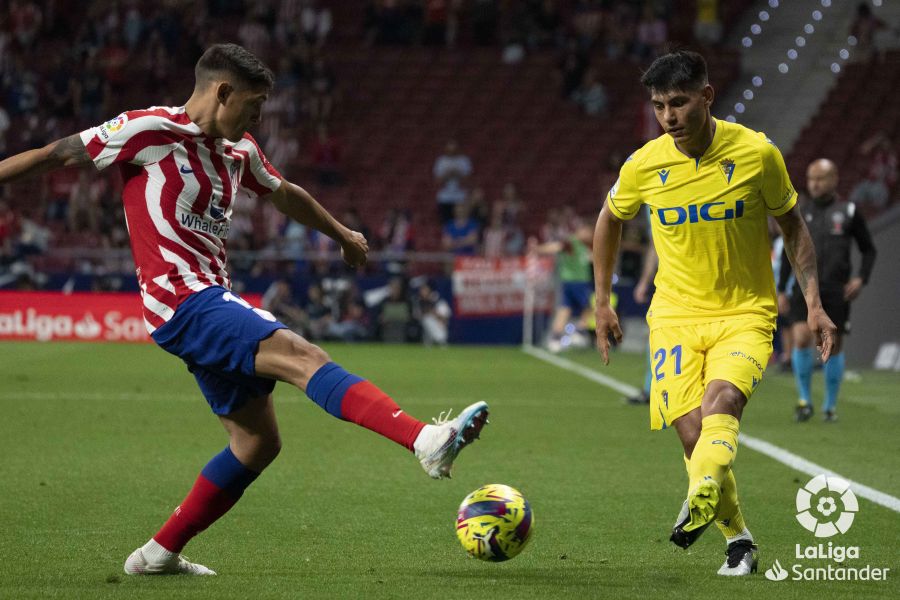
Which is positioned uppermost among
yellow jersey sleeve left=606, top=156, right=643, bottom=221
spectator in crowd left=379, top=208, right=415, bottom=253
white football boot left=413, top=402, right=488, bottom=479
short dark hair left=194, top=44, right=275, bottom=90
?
short dark hair left=194, top=44, right=275, bottom=90

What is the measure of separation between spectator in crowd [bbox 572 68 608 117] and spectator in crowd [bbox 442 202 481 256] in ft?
17.4

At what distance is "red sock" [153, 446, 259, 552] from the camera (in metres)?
5.43

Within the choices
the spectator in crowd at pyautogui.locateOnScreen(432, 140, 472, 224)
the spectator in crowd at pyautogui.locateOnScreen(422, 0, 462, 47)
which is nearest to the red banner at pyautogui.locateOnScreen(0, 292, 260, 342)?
the spectator in crowd at pyautogui.locateOnScreen(432, 140, 472, 224)

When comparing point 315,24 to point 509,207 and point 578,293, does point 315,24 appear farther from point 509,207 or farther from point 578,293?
point 578,293

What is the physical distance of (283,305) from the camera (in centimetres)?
2325

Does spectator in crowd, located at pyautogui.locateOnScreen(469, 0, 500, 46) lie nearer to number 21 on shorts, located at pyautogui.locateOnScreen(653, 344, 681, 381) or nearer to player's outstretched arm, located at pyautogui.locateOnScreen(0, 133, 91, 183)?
number 21 on shorts, located at pyautogui.locateOnScreen(653, 344, 681, 381)

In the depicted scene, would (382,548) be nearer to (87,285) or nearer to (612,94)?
(87,285)

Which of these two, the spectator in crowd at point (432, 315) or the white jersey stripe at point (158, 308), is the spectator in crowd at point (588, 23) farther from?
the white jersey stripe at point (158, 308)

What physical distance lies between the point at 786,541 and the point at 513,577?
5.08ft

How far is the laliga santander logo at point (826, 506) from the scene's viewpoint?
21.9ft

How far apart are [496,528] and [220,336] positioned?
4.01ft

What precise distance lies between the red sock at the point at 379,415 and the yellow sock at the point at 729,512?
143cm

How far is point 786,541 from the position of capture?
249 inches

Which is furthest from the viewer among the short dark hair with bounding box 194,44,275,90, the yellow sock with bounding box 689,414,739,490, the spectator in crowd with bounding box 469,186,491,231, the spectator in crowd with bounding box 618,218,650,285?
the spectator in crowd with bounding box 469,186,491,231
